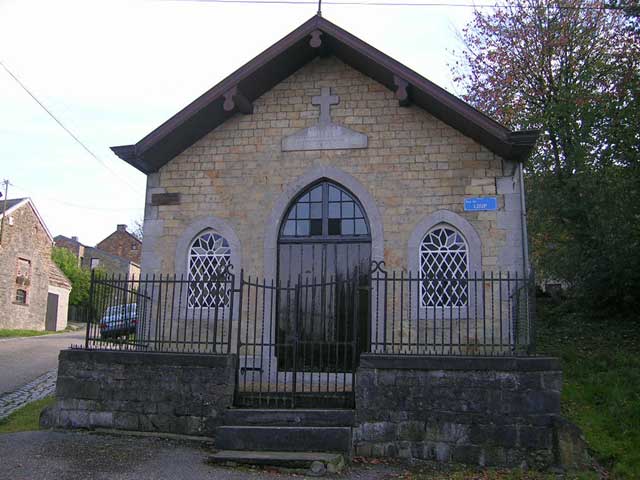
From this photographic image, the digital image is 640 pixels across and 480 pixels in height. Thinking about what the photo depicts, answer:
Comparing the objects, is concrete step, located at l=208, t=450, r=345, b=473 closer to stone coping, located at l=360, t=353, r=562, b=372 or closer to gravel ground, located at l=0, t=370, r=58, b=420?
stone coping, located at l=360, t=353, r=562, b=372

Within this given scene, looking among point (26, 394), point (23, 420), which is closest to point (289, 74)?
point (23, 420)

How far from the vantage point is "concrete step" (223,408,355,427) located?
7.71 meters

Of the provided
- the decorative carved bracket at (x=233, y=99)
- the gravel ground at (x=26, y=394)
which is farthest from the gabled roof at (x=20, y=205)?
the decorative carved bracket at (x=233, y=99)

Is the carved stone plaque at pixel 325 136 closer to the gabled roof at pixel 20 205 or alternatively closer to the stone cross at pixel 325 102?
the stone cross at pixel 325 102

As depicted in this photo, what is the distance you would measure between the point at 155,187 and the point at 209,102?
1.77 meters

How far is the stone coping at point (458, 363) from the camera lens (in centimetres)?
752

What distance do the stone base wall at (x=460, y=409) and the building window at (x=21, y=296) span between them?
981 inches

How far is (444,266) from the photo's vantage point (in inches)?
380

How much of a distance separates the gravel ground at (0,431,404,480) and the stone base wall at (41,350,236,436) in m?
0.28

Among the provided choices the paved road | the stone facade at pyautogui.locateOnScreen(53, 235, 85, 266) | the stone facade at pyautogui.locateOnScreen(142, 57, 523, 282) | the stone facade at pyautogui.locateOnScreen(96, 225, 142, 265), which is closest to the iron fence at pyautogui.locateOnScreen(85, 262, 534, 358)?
the stone facade at pyautogui.locateOnScreen(142, 57, 523, 282)

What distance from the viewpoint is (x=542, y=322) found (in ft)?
51.3

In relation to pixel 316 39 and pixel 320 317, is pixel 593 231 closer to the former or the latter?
pixel 320 317

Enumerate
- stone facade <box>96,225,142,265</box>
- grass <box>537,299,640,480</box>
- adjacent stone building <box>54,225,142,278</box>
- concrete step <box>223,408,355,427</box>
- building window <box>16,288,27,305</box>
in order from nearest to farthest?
grass <box>537,299,640,480</box>, concrete step <box>223,408,355,427</box>, building window <box>16,288,27,305</box>, adjacent stone building <box>54,225,142,278</box>, stone facade <box>96,225,142,265</box>

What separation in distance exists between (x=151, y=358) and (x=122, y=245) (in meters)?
45.9
